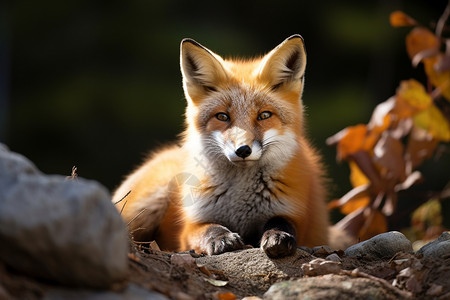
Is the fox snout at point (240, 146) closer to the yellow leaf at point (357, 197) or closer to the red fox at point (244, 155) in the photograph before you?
the red fox at point (244, 155)

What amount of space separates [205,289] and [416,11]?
7.94m

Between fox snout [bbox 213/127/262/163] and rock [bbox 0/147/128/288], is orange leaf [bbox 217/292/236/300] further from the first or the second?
fox snout [bbox 213/127/262/163]

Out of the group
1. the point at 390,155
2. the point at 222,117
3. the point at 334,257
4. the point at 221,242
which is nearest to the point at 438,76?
the point at 390,155

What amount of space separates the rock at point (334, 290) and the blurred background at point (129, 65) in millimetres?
8015

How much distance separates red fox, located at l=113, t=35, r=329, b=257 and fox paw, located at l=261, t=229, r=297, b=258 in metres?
0.23

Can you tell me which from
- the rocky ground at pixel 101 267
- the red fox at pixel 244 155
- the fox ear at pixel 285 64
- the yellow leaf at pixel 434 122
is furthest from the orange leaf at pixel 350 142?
the rocky ground at pixel 101 267

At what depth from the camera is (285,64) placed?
371cm

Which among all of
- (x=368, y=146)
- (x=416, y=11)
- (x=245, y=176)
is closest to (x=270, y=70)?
(x=245, y=176)

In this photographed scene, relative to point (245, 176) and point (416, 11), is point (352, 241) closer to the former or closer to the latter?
point (245, 176)

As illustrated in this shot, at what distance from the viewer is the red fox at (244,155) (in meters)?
3.41

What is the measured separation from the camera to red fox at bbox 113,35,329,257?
3.41 m

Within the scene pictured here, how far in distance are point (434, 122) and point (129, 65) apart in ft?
26.1

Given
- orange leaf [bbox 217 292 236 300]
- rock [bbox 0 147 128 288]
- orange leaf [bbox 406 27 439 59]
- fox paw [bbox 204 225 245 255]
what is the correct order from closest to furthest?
1. rock [bbox 0 147 128 288]
2. orange leaf [bbox 217 292 236 300]
3. fox paw [bbox 204 225 245 255]
4. orange leaf [bbox 406 27 439 59]

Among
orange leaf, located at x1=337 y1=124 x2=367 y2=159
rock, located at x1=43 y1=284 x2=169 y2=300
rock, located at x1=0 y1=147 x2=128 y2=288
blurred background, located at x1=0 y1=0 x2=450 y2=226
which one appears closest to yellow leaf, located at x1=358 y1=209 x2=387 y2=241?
orange leaf, located at x1=337 y1=124 x2=367 y2=159
